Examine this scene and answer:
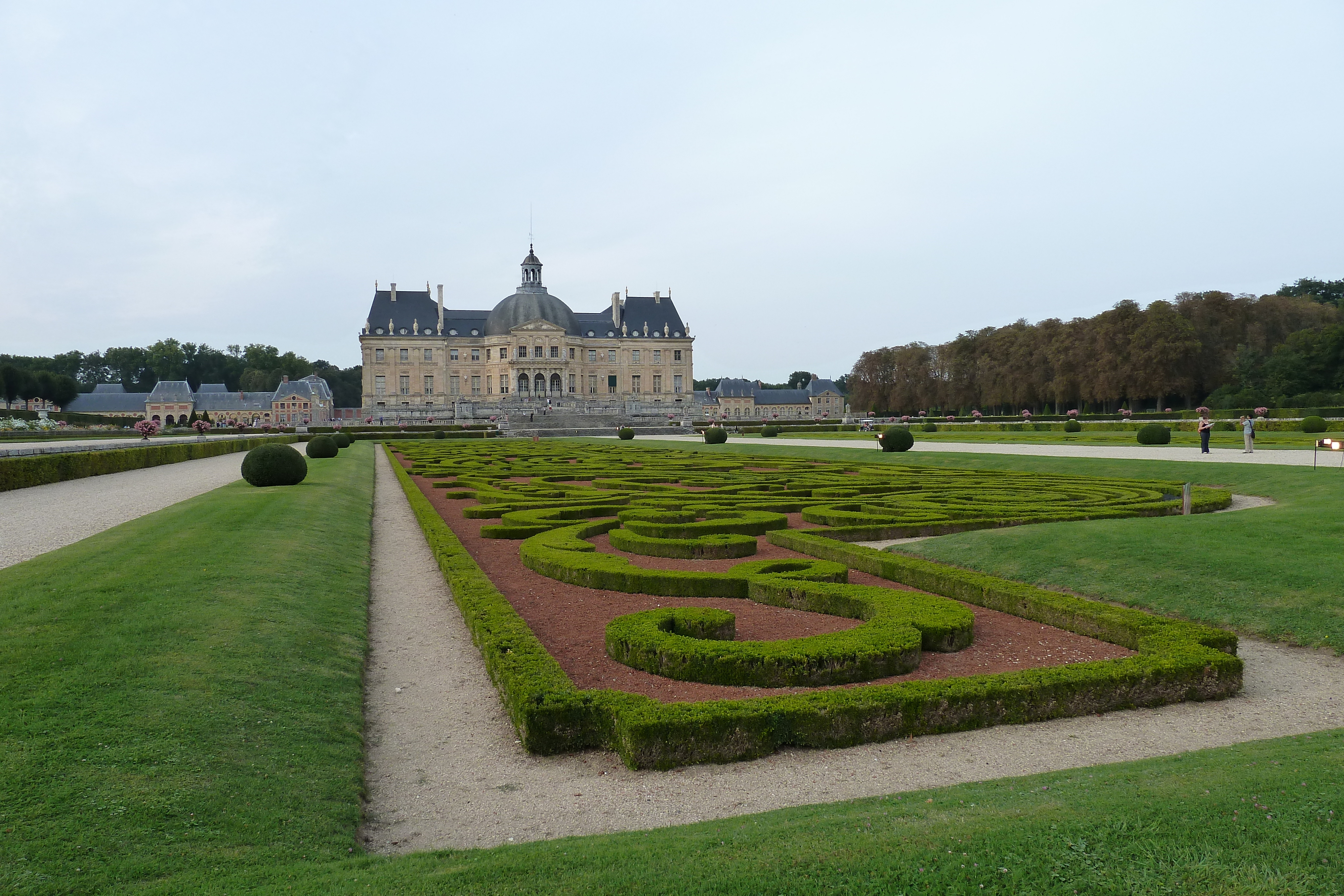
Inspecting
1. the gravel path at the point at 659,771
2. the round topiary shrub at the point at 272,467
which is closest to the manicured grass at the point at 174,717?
the gravel path at the point at 659,771

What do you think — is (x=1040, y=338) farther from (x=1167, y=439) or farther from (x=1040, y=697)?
(x=1040, y=697)

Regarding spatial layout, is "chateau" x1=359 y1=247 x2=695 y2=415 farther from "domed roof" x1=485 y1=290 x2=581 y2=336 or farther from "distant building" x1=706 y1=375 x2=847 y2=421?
"distant building" x1=706 y1=375 x2=847 y2=421

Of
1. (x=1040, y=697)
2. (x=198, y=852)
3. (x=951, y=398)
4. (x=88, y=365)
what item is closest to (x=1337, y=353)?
(x=951, y=398)

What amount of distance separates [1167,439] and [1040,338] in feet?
141

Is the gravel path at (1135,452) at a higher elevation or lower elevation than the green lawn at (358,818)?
higher

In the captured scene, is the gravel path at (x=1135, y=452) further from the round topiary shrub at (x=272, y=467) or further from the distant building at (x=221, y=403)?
the distant building at (x=221, y=403)

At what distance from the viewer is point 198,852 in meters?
3.23

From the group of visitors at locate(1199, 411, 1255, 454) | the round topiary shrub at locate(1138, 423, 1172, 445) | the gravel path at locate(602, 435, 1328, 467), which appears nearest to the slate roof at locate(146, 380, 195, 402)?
the gravel path at locate(602, 435, 1328, 467)

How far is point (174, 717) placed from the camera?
449 cm

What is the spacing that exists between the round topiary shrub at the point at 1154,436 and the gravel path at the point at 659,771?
80.1ft

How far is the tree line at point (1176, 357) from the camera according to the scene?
50875mm

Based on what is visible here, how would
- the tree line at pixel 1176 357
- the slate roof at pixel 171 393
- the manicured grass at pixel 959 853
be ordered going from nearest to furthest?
1. the manicured grass at pixel 959 853
2. the tree line at pixel 1176 357
3. the slate roof at pixel 171 393

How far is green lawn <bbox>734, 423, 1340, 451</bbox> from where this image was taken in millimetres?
26203

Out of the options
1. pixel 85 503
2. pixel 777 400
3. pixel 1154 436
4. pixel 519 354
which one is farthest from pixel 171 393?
pixel 1154 436
